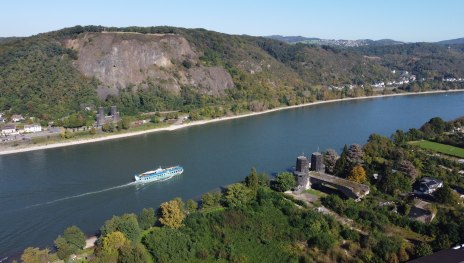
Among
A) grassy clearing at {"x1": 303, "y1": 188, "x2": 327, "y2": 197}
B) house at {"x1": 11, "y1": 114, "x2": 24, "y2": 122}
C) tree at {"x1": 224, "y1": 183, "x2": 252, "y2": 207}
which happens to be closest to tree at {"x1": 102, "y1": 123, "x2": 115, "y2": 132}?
house at {"x1": 11, "y1": 114, "x2": 24, "y2": 122}

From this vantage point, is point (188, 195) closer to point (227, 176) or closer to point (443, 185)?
point (227, 176)

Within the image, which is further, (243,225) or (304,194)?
(304,194)

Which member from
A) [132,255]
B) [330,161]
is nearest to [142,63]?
[330,161]

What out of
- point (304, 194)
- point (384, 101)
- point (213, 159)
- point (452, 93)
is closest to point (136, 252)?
point (304, 194)

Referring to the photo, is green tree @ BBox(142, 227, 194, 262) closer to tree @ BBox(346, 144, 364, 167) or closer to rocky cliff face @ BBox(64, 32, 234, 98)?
tree @ BBox(346, 144, 364, 167)

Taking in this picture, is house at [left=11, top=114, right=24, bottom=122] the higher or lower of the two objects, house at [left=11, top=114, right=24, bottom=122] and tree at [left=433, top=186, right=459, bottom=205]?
the higher

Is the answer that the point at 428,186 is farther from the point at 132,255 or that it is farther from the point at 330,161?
the point at 132,255

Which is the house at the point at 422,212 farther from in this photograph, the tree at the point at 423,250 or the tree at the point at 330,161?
the tree at the point at 330,161
